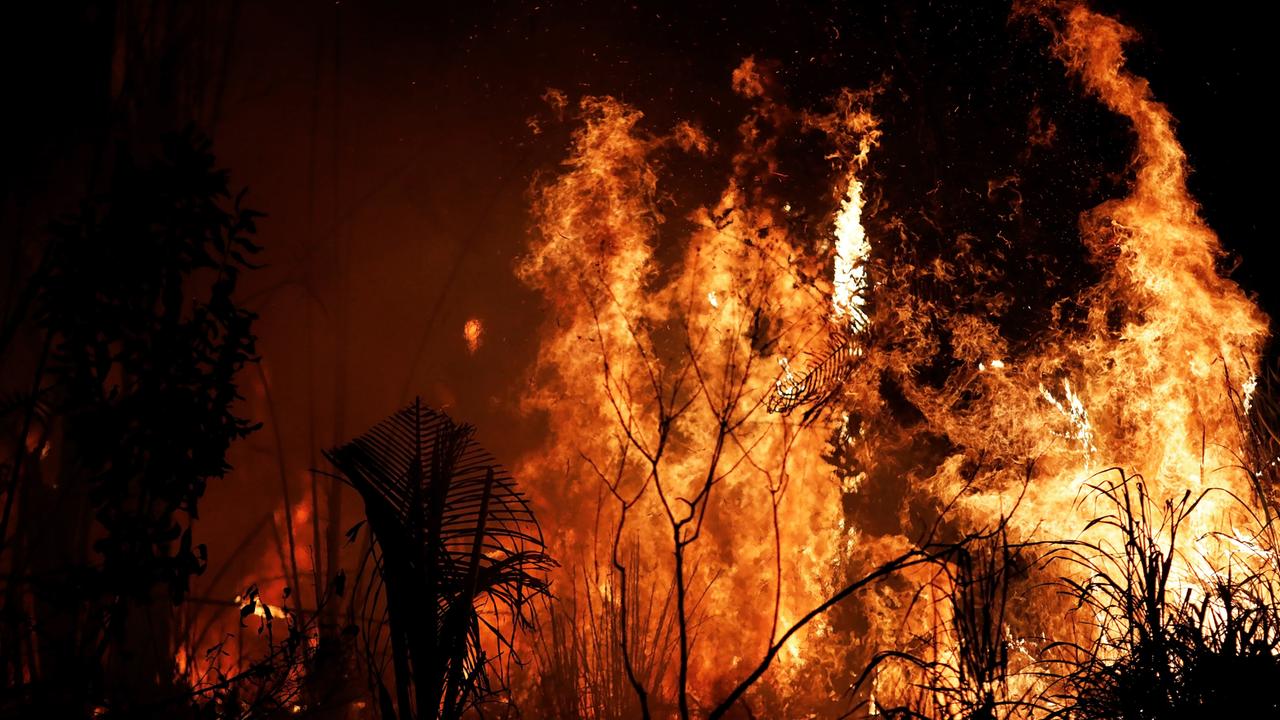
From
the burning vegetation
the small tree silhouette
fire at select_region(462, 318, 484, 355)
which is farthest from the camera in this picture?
fire at select_region(462, 318, 484, 355)

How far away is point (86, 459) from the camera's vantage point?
2625mm

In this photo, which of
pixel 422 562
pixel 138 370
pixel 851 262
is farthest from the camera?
pixel 851 262

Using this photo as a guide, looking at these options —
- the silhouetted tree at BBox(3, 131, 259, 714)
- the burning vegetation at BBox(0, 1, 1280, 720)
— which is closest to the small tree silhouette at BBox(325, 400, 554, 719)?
the silhouetted tree at BBox(3, 131, 259, 714)

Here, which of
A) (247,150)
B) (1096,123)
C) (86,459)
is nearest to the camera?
(86,459)

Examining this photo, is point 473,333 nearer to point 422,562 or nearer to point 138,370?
point 138,370

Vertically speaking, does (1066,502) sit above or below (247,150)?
below

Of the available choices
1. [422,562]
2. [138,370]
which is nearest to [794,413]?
[422,562]

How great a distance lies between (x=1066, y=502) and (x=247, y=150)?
4.75m

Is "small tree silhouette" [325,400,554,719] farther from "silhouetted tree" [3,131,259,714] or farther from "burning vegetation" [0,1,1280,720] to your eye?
"burning vegetation" [0,1,1280,720]

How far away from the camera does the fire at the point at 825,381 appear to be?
4.48m

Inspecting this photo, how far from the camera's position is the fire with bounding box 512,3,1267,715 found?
14.7 feet

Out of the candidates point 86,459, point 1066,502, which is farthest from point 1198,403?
point 86,459

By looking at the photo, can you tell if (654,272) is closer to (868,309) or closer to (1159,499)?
(868,309)

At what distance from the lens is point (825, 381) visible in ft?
14.9
